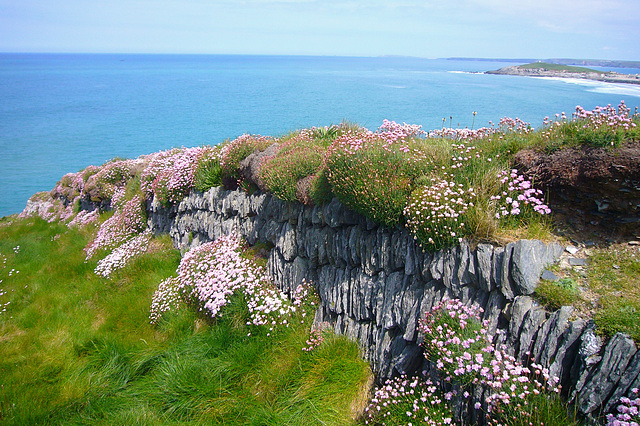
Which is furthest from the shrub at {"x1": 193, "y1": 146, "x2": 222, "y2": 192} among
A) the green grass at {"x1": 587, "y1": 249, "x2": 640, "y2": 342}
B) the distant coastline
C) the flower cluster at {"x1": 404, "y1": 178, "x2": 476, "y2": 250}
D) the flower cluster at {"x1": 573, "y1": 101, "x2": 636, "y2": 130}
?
the distant coastline

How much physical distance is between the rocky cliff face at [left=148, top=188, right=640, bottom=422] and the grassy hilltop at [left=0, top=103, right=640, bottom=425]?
9.1 inches

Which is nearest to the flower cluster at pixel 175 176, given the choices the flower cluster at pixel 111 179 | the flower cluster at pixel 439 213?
the flower cluster at pixel 111 179

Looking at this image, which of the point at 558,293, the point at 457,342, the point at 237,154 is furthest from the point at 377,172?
the point at 237,154

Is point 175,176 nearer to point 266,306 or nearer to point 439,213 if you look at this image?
point 266,306

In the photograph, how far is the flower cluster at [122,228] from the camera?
12.4 meters

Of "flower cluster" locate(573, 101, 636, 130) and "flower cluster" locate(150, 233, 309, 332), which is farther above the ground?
"flower cluster" locate(573, 101, 636, 130)

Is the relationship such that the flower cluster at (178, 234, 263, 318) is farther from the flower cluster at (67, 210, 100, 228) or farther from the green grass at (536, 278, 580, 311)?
the flower cluster at (67, 210, 100, 228)

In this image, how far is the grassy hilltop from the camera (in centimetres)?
432

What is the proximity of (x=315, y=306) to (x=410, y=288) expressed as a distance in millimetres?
2179

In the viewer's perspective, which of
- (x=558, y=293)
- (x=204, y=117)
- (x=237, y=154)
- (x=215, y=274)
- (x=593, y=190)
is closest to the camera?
(x=558, y=293)

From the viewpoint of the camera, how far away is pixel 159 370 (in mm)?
6199

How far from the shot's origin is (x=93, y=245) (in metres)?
12.7

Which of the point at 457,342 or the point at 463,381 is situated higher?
the point at 457,342

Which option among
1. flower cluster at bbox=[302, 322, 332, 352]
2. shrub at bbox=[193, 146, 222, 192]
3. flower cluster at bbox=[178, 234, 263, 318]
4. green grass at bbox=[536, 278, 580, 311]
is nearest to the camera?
green grass at bbox=[536, 278, 580, 311]
